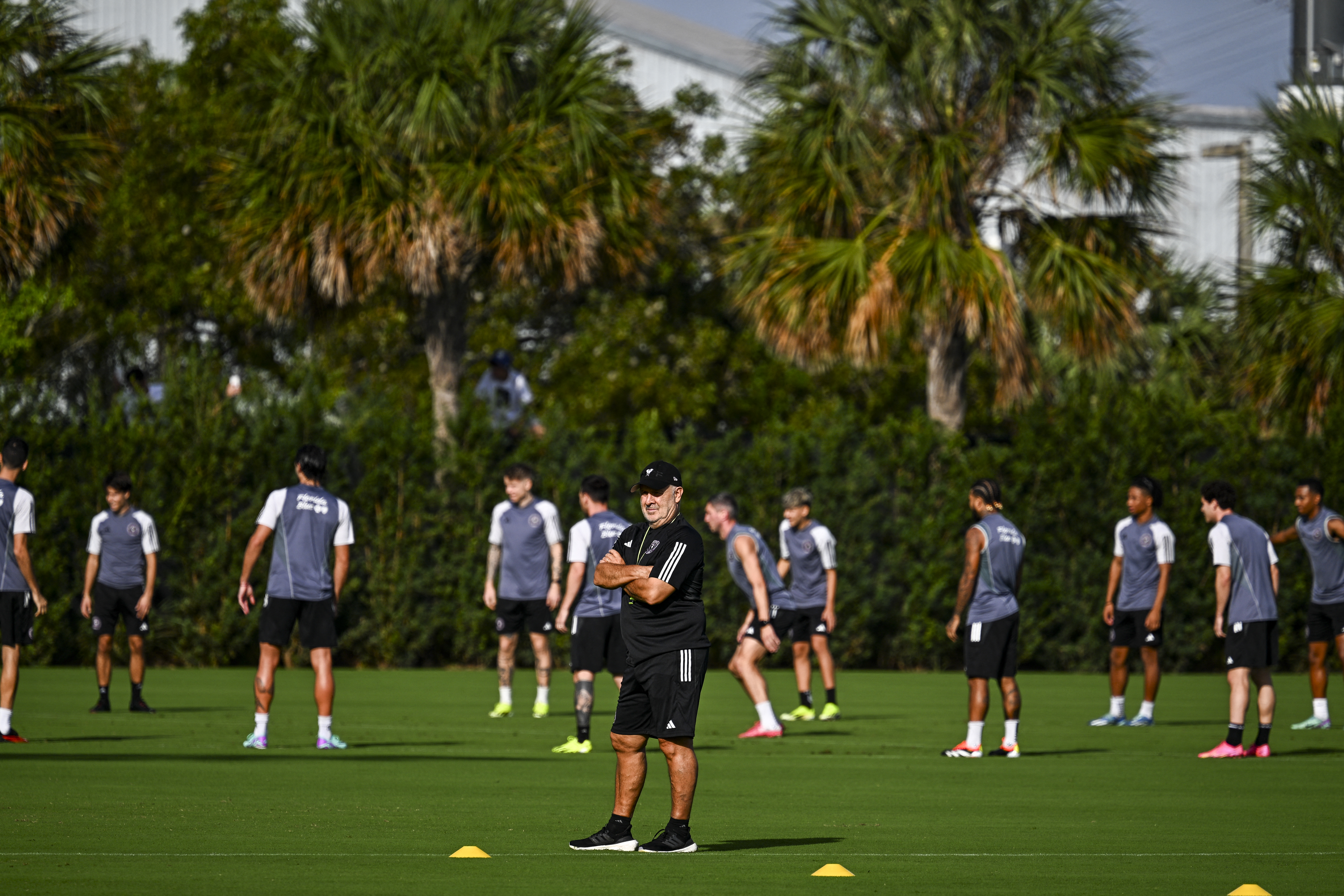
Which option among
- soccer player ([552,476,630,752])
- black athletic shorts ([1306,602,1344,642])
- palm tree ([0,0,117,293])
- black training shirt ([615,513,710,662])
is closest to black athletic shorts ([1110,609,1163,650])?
black athletic shorts ([1306,602,1344,642])

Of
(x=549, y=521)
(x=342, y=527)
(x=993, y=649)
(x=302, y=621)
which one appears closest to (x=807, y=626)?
(x=549, y=521)

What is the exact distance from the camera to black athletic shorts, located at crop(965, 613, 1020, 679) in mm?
12109

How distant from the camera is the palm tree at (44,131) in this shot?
1983cm

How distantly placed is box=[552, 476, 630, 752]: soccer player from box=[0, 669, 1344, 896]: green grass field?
20.8 inches

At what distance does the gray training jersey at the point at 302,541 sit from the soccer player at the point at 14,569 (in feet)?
5.80

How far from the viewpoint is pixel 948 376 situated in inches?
906

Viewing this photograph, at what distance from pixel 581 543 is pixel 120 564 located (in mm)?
5047

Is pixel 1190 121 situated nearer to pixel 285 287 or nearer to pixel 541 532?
pixel 285 287

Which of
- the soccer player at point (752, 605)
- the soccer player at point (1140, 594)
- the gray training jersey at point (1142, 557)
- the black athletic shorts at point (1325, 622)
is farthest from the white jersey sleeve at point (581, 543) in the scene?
the black athletic shorts at point (1325, 622)

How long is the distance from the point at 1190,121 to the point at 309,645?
34733 millimetres

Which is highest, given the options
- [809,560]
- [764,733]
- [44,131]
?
[44,131]

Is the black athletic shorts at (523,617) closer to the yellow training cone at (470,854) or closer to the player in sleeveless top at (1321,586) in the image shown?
the player in sleeveless top at (1321,586)

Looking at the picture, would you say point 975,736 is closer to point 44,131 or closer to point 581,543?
point 581,543

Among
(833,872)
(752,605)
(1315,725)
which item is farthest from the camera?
(1315,725)
